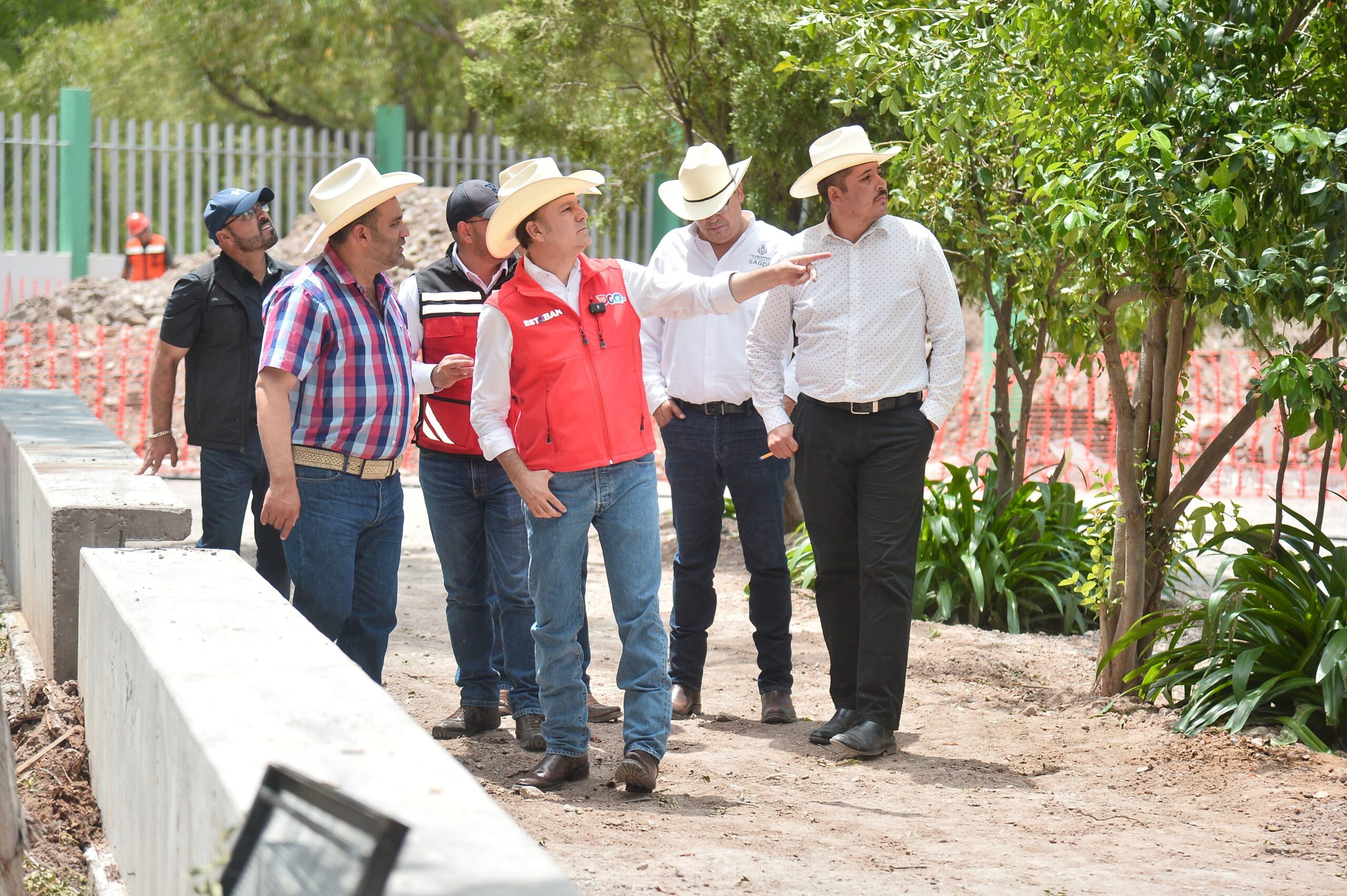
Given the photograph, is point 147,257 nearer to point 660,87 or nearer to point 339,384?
point 660,87

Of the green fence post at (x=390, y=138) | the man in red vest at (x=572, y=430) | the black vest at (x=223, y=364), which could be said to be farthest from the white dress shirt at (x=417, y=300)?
the green fence post at (x=390, y=138)

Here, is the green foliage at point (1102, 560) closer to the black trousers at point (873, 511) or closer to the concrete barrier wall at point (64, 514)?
the black trousers at point (873, 511)

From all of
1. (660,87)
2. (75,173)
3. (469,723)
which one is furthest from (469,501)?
(75,173)

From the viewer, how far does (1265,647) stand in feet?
17.6

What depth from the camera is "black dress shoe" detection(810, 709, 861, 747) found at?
5.30 m

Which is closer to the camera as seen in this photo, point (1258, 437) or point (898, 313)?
point (898, 313)

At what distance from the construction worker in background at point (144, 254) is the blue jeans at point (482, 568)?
15103 mm

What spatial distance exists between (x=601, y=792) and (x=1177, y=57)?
3126 millimetres

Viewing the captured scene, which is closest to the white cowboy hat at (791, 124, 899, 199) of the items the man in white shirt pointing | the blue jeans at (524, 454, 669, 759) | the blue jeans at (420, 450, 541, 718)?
the man in white shirt pointing

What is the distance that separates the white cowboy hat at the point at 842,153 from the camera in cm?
501

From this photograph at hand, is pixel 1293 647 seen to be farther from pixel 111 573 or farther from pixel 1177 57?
pixel 111 573

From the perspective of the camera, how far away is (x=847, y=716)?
5.32 metres

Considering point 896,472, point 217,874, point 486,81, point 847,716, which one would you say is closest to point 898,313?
point 896,472

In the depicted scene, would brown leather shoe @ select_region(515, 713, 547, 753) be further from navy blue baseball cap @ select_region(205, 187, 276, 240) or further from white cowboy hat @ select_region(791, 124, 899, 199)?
navy blue baseball cap @ select_region(205, 187, 276, 240)
